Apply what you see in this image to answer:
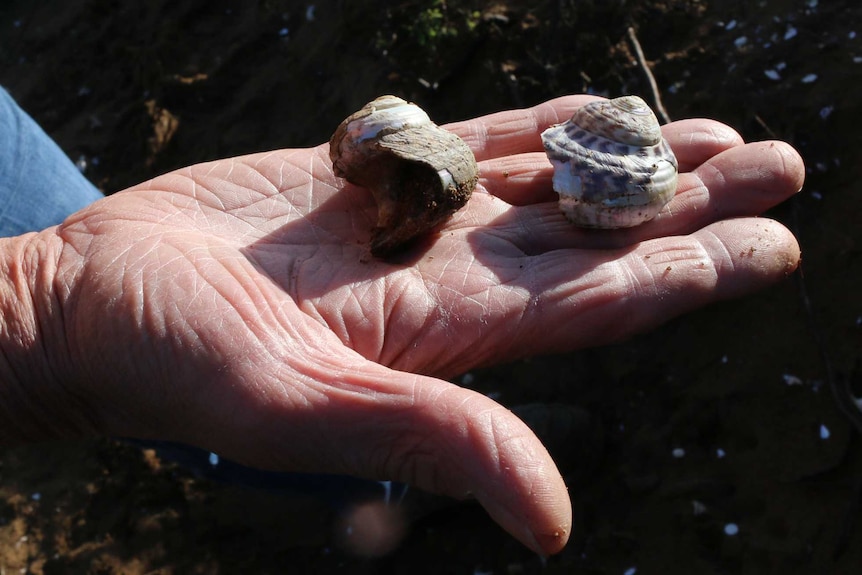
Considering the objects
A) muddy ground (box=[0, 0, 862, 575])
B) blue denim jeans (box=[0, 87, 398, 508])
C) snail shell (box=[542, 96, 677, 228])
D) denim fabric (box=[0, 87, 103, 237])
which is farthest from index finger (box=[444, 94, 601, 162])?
denim fabric (box=[0, 87, 103, 237])

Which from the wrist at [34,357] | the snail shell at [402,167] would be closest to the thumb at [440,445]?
the snail shell at [402,167]

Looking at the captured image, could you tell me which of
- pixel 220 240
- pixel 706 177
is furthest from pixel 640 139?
pixel 220 240

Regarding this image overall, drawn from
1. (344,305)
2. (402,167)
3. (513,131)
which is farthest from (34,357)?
(513,131)

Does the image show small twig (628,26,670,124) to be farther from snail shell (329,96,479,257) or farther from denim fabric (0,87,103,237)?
denim fabric (0,87,103,237)

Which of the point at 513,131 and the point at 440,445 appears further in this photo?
the point at 513,131

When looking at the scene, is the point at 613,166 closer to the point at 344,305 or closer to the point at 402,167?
the point at 402,167

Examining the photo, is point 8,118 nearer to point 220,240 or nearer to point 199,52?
point 220,240

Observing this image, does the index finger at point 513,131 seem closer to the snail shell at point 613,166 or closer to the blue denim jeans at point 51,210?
the snail shell at point 613,166

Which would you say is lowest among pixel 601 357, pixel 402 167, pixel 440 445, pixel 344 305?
pixel 601 357
